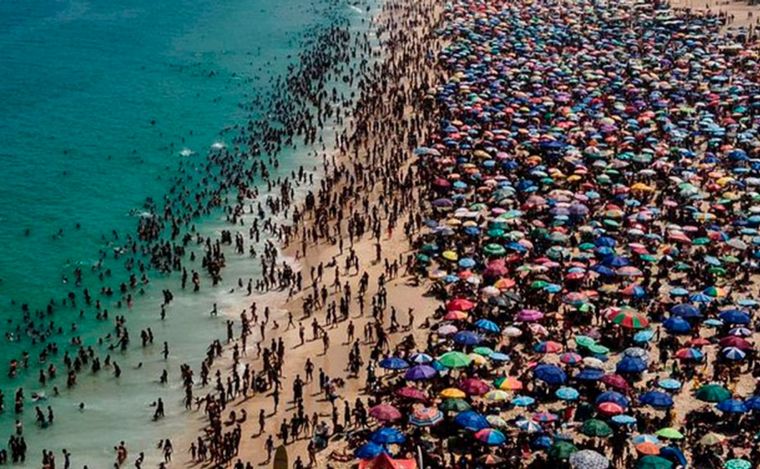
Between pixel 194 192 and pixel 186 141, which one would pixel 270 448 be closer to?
pixel 194 192

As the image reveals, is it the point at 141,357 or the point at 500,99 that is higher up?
the point at 500,99

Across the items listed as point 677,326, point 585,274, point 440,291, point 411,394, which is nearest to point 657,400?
point 677,326

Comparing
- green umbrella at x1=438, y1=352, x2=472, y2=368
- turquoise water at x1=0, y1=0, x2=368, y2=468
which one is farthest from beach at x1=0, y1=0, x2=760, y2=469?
turquoise water at x1=0, y1=0, x2=368, y2=468

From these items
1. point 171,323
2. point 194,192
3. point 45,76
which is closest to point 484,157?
point 194,192

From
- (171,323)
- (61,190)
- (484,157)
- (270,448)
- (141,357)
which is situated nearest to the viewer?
(270,448)

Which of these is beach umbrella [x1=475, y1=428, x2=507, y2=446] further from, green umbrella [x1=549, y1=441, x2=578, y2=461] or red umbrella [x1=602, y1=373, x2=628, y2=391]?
red umbrella [x1=602, y1=373, x2=628, y2=391]

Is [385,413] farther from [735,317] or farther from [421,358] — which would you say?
[735,317]

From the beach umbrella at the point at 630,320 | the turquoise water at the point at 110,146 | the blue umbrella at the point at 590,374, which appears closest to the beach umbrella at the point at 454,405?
the blue umbrella at the point at 590,374
